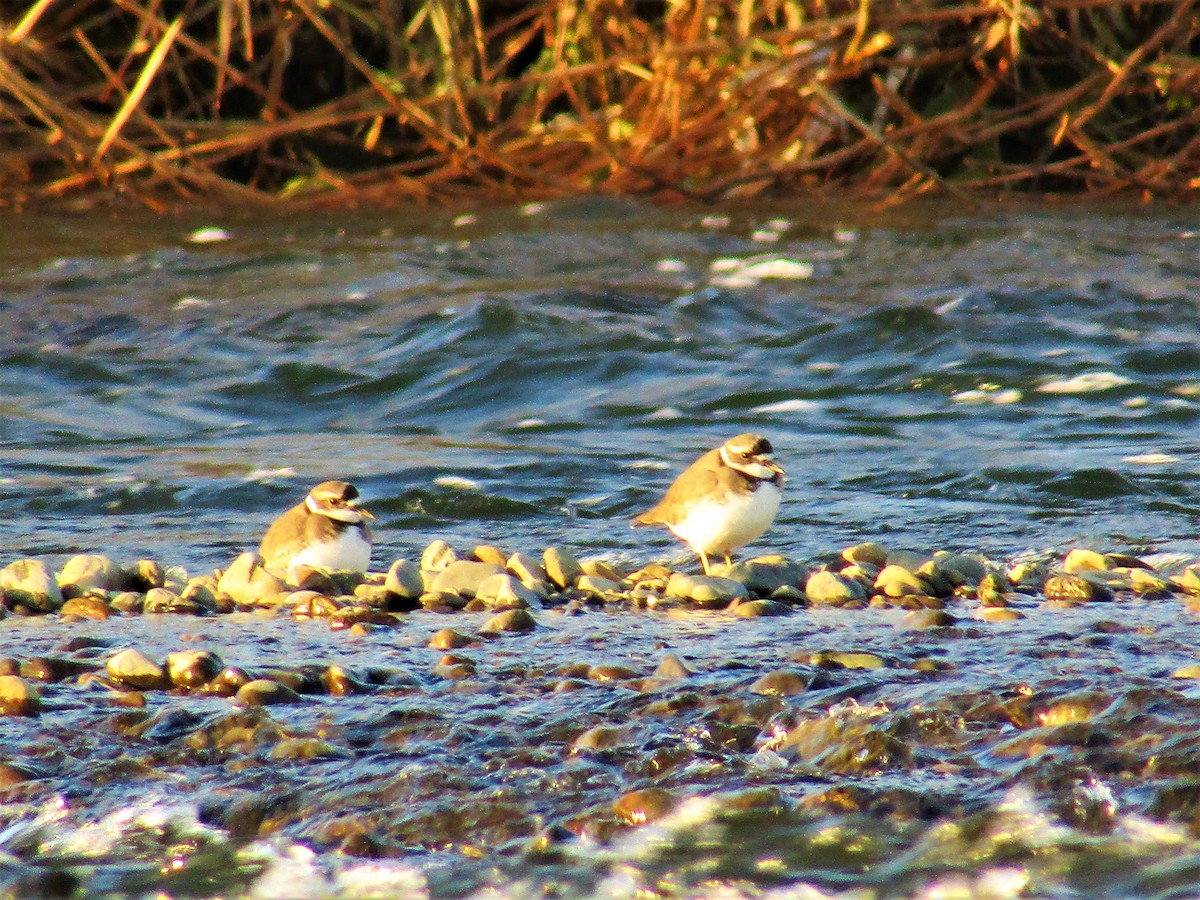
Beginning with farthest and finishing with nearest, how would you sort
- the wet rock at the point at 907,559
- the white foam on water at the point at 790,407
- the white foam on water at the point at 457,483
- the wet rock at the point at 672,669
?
the white foam on water at the point at 790,407
the white foam on water at the point at 457,483
the wet rock at the point at 907,559
the wet rock at the point at 672,669

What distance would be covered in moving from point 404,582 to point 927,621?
73.1 inches

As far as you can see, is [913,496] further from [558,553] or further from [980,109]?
[980,109]

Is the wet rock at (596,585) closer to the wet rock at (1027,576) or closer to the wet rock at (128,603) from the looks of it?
the wet rock at (1027,576)

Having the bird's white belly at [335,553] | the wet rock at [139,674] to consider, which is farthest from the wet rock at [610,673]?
the bird's white belly at [335,553]

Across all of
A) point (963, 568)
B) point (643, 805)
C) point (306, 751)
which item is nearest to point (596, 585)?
point (963, 568)

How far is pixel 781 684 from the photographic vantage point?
4359 millimetres

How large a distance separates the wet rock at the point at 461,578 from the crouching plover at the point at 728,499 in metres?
0.76

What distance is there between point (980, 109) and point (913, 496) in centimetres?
820

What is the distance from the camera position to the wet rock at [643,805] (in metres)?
3.67

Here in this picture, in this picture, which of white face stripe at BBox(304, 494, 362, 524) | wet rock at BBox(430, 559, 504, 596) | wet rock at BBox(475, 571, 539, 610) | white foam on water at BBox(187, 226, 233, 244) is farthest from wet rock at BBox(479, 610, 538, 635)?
white foam on water at BBox(187, 226, 233, 244)

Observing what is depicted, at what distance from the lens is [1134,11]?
15094 millimetres

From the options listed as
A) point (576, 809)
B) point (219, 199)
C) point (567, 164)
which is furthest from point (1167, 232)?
point (576, 809)

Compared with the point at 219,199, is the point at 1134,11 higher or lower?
higher

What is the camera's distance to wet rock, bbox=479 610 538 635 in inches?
208
